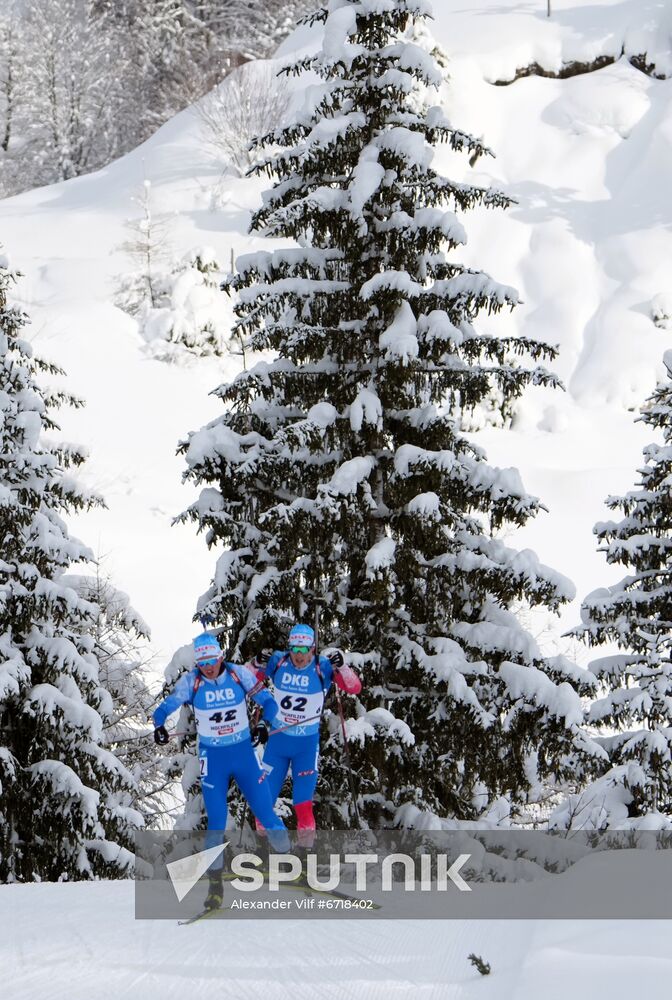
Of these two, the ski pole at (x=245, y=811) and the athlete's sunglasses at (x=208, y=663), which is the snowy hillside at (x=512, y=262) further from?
the athlete's sunglasses at (x=208, y=663)

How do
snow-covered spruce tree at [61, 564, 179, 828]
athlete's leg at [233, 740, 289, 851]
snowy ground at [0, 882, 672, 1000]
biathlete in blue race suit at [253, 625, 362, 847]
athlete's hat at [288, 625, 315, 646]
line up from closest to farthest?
snowy ground at [0, 882, 672, 1000] → athlete's leg at [233, 740, 289, 851] → athlete's hat at [288, 625, 315, 646] → biathlete in blue race suit at [253, 625, 362, 847] → snow-covered spruce tree at [61, 564, 179, 828]

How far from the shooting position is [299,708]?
8117mm

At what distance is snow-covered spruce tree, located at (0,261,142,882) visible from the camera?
409 inches

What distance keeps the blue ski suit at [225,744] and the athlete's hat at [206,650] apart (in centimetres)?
17

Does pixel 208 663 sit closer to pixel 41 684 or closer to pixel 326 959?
pixel 326 959

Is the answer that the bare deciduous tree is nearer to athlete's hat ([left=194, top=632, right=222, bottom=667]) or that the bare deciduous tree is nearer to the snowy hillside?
the snowy hillside

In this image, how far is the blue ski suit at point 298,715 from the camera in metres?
8.12

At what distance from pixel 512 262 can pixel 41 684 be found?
115 ft

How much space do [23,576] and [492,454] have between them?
2514 cm

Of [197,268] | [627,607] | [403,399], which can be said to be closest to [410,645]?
[403,399]

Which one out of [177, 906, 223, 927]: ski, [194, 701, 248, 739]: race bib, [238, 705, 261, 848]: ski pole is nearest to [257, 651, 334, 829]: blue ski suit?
[238, 705, 261, 848]: ski pole

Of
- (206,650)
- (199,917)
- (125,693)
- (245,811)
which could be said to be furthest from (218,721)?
(125,693)

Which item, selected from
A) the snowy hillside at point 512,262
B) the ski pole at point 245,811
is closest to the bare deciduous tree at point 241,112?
the snowy hillside at point 512,262

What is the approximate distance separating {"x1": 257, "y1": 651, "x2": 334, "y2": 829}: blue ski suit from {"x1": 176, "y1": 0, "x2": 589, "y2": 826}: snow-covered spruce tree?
0.59 metres
